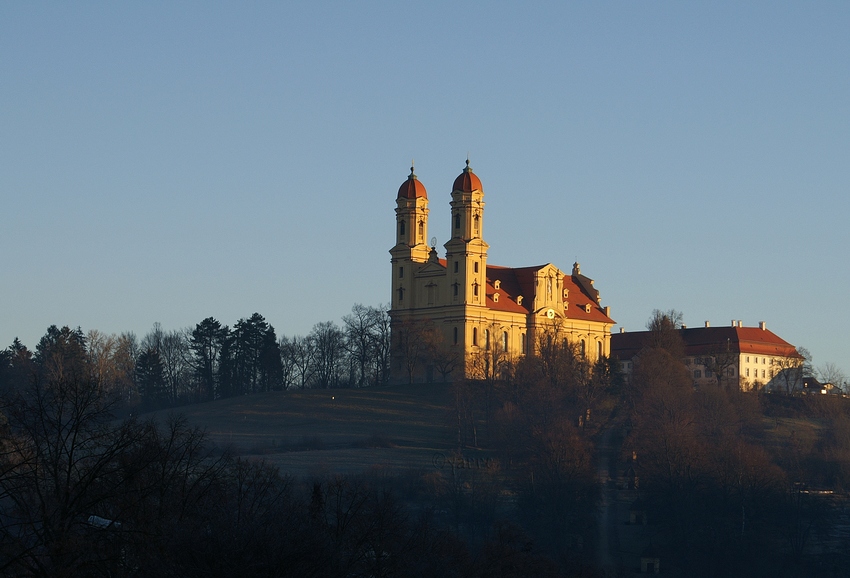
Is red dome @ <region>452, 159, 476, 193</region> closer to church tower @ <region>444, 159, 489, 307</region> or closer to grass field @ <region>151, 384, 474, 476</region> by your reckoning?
church tower @ <region>444, 159, 489, 307</region>

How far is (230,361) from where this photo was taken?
119m

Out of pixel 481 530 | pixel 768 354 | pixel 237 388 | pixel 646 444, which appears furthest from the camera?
pixel 768 354

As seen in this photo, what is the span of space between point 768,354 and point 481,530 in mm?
56142

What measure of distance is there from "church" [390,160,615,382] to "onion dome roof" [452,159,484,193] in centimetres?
7

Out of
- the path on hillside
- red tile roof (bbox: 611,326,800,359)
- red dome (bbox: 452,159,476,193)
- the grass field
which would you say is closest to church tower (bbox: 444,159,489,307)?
red dome (bbox: 452,159,476,193)

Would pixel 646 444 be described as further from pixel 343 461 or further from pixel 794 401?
pixel 794 401

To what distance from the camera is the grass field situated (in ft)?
274

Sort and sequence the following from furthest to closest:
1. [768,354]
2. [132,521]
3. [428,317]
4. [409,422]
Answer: [768,354] → [428,317] → [409,422] → [132,521]

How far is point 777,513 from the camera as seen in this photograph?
260 feet

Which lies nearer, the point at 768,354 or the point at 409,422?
the point at 409,422

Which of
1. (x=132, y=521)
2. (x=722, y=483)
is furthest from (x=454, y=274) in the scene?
(x=132, y=521)

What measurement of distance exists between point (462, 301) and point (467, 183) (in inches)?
319

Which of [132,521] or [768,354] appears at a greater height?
[768,354]

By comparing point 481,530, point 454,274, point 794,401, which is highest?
point 454,274
